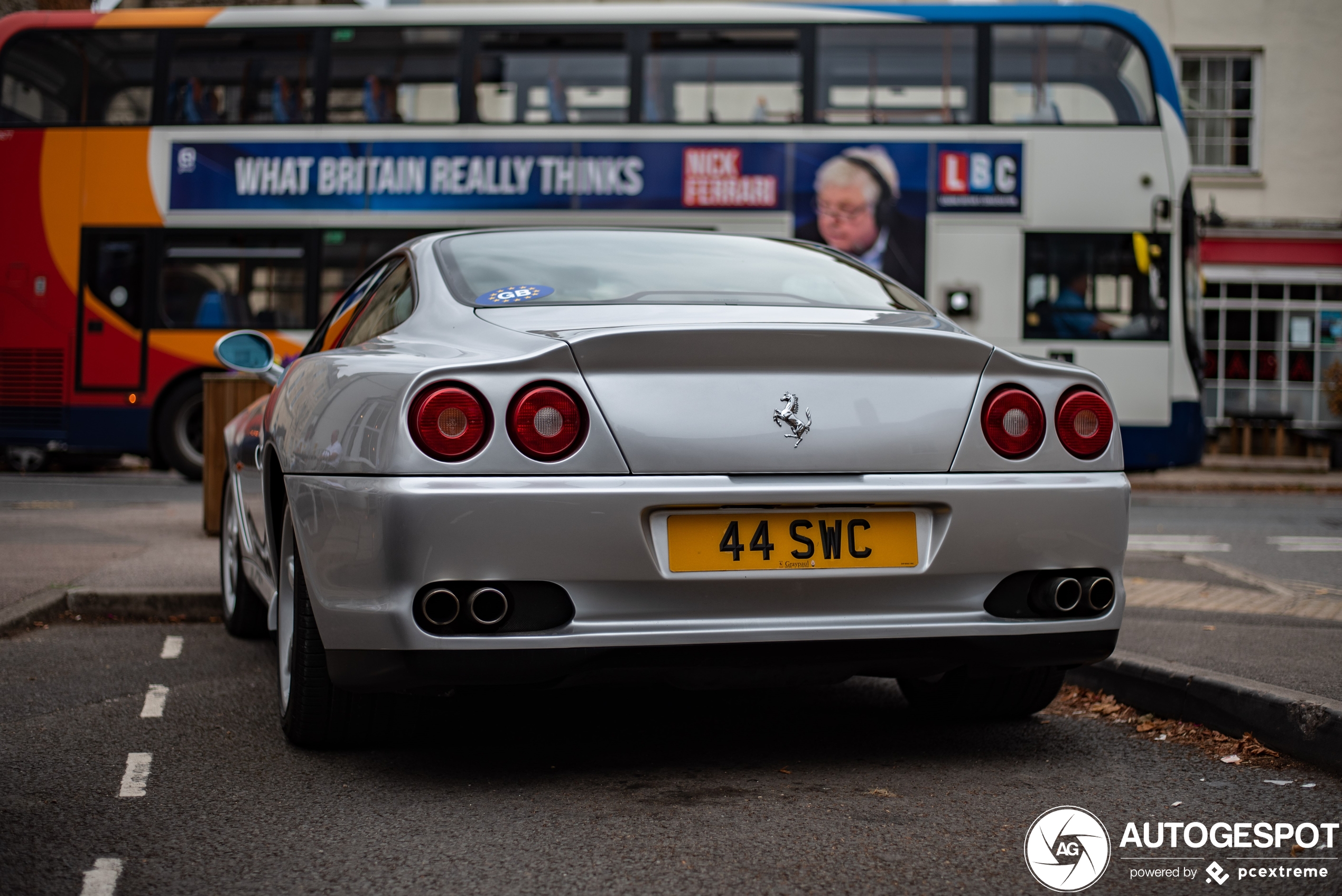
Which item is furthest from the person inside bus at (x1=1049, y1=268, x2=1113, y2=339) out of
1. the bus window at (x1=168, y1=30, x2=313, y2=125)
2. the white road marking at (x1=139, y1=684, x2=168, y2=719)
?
the white road marking at (x1=139, y1=684, x2=168, y2=719)

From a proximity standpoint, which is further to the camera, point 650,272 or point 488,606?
point 650,272

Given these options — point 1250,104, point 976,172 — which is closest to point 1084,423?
point 976,172

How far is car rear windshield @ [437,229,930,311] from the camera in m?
3.61

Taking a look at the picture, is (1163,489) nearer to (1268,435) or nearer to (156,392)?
(1268,435)

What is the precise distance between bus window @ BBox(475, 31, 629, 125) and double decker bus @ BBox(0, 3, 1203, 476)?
0.07 ft

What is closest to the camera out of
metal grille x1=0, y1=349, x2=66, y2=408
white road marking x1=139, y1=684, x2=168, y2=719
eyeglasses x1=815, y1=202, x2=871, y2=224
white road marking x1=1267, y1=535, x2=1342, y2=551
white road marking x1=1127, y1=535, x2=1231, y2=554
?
white road marking x1=139, y1=684, x2=168, y2=719

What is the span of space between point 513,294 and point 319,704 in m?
1.17

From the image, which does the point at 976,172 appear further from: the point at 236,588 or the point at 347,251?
the point at 236,588

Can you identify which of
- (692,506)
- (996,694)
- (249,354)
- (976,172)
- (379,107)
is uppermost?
(379,107)

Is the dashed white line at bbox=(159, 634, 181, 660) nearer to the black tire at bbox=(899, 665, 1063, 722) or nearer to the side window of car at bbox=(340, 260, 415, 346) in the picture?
the side window of car at bbox=(340, 260, 415, 346)

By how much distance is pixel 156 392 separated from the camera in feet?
42.7

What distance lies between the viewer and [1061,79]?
12.6 metres

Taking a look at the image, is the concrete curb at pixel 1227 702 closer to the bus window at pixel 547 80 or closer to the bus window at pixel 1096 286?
the bus window at pixel 1096 286

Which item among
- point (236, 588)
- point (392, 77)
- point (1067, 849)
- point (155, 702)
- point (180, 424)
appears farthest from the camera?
point (180, 424)
